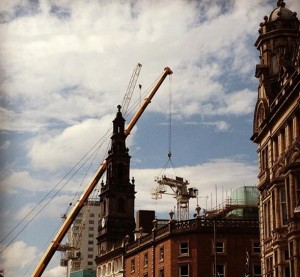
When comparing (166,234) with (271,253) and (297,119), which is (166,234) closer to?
(271,253)

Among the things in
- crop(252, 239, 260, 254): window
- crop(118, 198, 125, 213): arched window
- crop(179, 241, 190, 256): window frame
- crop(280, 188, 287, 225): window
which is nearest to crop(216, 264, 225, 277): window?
crop(179, 241, 190, 256): window frame

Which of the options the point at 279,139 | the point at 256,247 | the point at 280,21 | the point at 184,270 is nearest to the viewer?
the point at 279,139

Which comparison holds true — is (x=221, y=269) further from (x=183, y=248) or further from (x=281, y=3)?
(x=281, y=3)

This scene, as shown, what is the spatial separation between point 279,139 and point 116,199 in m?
68.1

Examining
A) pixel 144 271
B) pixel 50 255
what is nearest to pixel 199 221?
pixel 144 271

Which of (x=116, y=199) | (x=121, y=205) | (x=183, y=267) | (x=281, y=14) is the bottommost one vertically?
(x=183, y=267)

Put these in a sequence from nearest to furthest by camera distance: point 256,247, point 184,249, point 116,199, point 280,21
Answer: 1. point 280,21
2. point 256,247
3. point 184,249
4. point 116,199

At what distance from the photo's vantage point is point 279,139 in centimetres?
4256

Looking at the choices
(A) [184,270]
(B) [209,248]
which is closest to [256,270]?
(B) [209,248]

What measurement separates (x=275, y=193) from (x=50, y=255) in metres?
41.8

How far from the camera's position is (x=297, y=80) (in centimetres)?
3725

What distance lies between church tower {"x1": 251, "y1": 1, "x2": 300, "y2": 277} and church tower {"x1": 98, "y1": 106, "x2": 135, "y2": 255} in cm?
5978

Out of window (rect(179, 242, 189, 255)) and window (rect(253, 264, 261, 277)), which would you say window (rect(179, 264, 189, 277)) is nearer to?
window (rect(179, 242, 189, 255))

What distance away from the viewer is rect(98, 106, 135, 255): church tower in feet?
346
